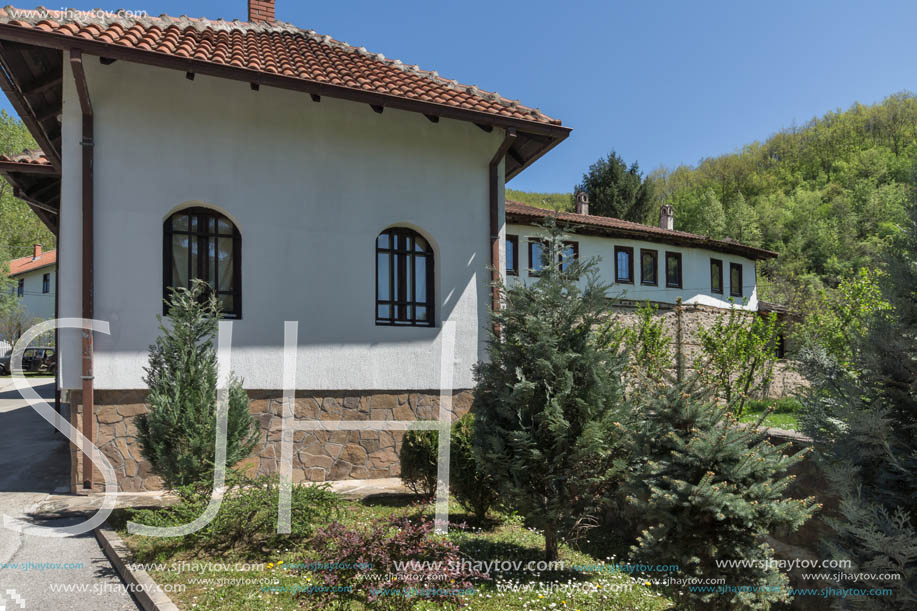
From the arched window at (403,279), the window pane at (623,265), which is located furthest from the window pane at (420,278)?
the window pane at (623,265)

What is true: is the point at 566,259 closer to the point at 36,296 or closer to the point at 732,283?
the point at 732,283

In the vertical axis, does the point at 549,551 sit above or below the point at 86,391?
below

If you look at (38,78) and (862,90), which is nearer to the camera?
(38,78)

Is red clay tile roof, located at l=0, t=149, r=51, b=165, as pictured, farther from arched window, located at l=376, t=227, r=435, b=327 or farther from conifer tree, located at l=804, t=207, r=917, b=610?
conifer tree, located at l=804, t=207, r=917, b=610

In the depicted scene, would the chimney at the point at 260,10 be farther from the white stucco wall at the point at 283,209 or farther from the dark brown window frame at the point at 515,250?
the dark brown window frame at the point at 515,250

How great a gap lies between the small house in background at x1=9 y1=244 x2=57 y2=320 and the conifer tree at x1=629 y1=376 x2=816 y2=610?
4835 cm

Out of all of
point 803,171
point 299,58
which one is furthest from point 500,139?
point 803,171

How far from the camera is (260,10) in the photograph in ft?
35.7

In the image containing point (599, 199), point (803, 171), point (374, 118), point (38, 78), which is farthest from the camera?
point (803, 171)

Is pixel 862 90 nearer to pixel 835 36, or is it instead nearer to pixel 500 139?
pixel 835 36

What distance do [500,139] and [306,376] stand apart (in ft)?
16.2

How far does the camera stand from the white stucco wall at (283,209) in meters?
7.26

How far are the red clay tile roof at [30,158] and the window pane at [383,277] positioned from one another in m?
5.85

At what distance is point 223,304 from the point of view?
7.94 m
